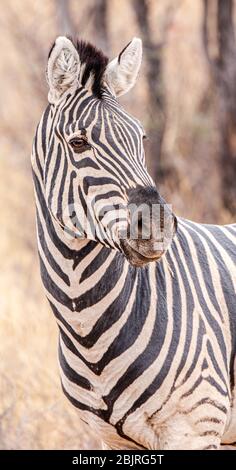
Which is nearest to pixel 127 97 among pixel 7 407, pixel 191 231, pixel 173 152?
pixel 173 152

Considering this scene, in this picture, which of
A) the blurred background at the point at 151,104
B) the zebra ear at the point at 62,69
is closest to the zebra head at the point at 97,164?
the zebra ear at the point at 62,69

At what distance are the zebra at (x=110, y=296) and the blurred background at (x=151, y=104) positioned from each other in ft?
11.8

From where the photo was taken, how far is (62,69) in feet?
14.1

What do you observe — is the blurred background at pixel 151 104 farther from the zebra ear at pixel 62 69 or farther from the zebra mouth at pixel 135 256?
the zebra mouth at pixel 135 256

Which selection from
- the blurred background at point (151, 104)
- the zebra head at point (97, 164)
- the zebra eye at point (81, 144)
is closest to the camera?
the zebra head at point (97, 164)

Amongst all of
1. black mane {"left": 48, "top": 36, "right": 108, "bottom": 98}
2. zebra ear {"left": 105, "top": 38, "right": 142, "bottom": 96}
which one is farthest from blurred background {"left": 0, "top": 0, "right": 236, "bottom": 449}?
black mane {"left": 48, "top": 36, "right": 108, "bottom": 98}

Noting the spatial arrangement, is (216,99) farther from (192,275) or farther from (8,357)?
(192,275)

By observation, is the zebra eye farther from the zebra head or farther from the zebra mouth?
the zebra mouth

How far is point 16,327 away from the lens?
25.3 feet

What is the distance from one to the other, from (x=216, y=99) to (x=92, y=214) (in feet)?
29.6

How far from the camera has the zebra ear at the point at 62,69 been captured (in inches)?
168

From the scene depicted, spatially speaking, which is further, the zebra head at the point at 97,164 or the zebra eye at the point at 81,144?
the zebra eye at the point at 81,144

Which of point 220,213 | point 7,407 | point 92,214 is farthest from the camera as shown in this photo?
point 220,213

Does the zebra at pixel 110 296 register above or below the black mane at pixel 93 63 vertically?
below
